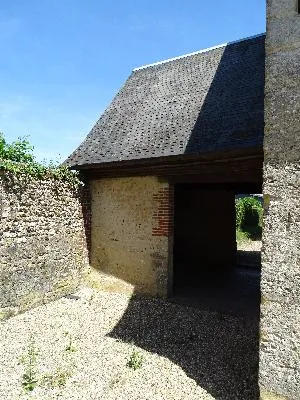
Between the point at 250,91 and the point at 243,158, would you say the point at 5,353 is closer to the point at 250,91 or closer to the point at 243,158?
the point at 243,158

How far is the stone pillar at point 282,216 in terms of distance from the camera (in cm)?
367

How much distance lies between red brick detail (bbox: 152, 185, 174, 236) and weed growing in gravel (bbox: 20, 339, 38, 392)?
3.56 meters

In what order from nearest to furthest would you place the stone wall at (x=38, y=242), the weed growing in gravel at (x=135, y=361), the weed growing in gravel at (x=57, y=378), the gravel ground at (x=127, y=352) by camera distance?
the gravel ground at (x=127, y=352) < the weed growing in gravel at (x=57, y=378) < the weed growing in gravel at (x=135, y=361) < the stone wall at (x=38, y=242)

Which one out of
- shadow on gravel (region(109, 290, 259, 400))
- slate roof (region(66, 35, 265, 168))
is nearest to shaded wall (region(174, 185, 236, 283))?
slate roof (region(66, 35, 265, 168))

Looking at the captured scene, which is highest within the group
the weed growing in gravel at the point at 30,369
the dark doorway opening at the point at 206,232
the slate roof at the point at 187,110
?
the slate roof at the point at 187,110

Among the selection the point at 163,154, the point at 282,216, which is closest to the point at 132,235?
the point at 163,154

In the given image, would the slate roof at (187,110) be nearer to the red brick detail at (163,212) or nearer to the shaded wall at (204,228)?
the red brick detail at (163,212)

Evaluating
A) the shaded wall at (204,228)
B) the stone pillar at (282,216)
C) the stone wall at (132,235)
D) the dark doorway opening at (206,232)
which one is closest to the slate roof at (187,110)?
the stone wall at (132,235)

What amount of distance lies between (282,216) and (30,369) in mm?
3755

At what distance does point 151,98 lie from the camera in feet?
33.3

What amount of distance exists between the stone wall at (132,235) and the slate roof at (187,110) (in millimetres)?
836

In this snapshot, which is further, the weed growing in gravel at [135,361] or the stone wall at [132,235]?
the stone wall at [132,235]

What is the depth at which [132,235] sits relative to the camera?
834 centimetres

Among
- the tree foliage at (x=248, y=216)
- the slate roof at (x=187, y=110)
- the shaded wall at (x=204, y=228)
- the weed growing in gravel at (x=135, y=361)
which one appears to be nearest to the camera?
the weed growing in gravel at (x=135, y=361)
